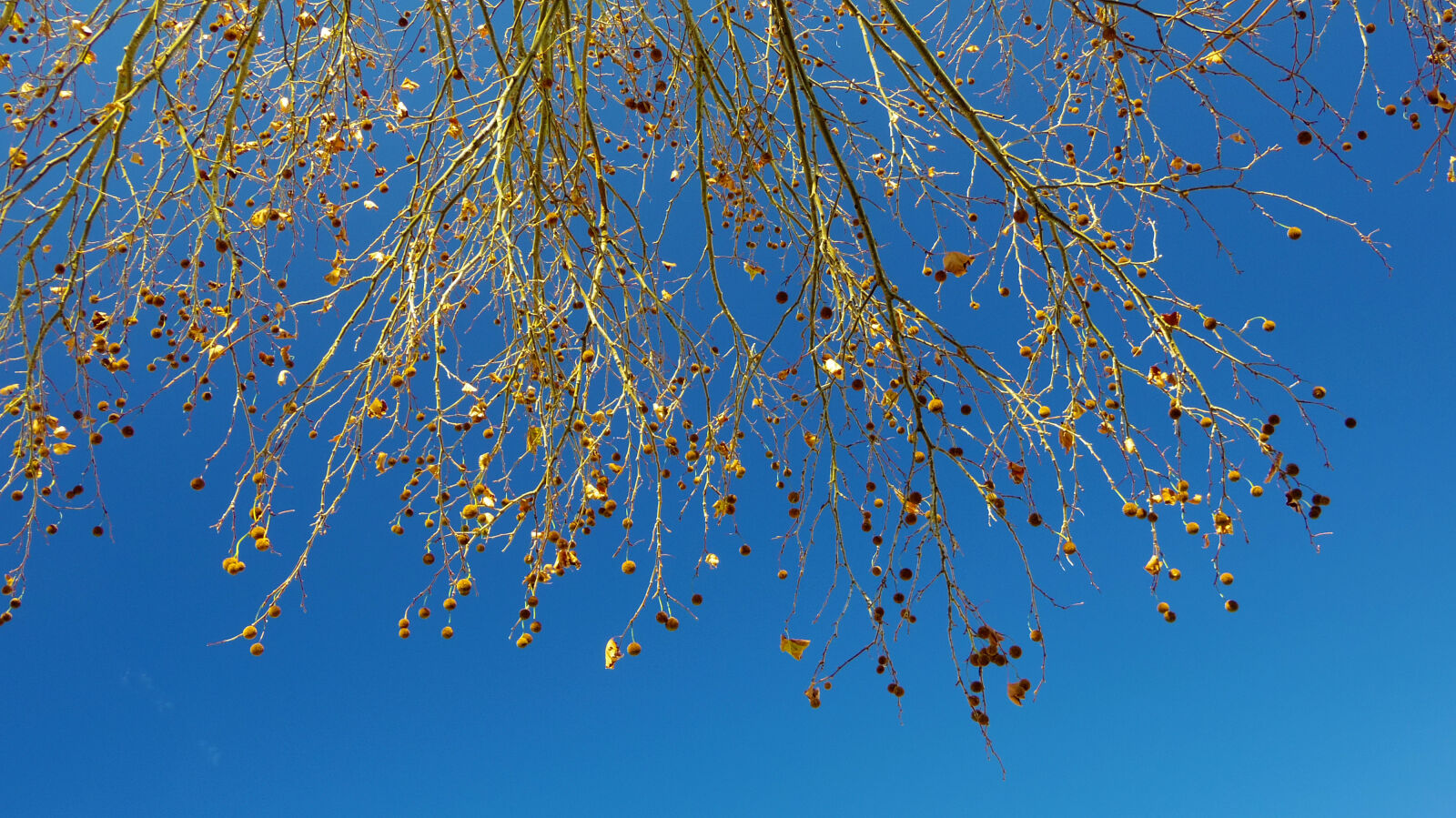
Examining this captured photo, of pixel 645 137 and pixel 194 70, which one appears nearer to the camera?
pixel 194 70

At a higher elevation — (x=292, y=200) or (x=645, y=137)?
(x=645, y=137)

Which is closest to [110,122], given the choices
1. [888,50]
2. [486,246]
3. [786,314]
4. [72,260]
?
[72,260]

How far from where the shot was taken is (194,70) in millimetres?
2607

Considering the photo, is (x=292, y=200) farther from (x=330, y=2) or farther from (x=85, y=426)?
(x=85, y=426)

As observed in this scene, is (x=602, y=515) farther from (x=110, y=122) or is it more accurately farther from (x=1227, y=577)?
(x=110, y=122)

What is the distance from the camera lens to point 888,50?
2250 millimetres

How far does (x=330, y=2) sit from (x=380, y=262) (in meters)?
1.17

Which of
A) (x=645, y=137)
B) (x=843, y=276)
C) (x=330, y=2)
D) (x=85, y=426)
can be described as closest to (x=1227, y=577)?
(x=843, y=276)

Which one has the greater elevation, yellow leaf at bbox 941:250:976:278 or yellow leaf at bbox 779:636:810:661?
yellow leaf at bbox 941:250:976:278

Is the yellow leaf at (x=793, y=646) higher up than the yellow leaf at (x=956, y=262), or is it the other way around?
the yellow leaf at (x=956, y=262)

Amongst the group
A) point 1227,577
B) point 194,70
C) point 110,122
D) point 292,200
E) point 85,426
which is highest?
point 194,70

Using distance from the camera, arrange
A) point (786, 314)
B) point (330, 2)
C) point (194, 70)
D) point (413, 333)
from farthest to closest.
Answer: point (330, 2) → point (194, 70) → point (786, 314) → point (413, 333)

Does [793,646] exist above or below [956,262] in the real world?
below

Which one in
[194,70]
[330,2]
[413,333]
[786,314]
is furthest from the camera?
[330,2]
